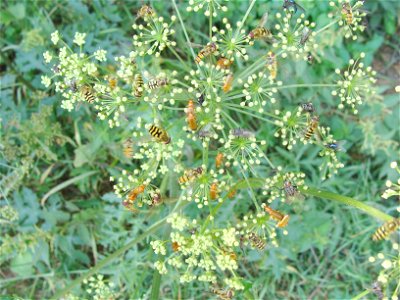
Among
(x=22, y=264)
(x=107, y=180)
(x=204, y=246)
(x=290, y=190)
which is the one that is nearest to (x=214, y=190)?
(x=204, y=246)

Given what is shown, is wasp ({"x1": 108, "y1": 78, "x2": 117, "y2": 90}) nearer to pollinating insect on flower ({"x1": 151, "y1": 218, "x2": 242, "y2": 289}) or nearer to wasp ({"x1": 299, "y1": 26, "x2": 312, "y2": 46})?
pollinating insect on flower ({"x1": 151, "y1": 218, "x2": 242, "y2": 289})

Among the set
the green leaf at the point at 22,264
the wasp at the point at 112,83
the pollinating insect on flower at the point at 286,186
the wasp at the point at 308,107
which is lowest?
the green leaf at the point at 22,264

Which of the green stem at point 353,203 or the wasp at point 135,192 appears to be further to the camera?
the wasp at point 135,192

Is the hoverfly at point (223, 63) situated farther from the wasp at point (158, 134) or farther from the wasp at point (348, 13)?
the wasp at point (348, 13)

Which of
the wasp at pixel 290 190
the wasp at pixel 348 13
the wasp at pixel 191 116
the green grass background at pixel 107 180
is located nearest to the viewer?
the wasp at pixel 191 116

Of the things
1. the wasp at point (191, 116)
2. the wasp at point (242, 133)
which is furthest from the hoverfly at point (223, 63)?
the wasp at point (242, 133)

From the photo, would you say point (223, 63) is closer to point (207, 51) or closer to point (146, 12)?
point (207, 51)

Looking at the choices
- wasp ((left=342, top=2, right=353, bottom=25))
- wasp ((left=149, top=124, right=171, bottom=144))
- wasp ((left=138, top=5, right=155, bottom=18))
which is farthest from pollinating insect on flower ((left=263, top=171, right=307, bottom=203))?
wasp ((left=138, top=5, right=155, bottom=18))
